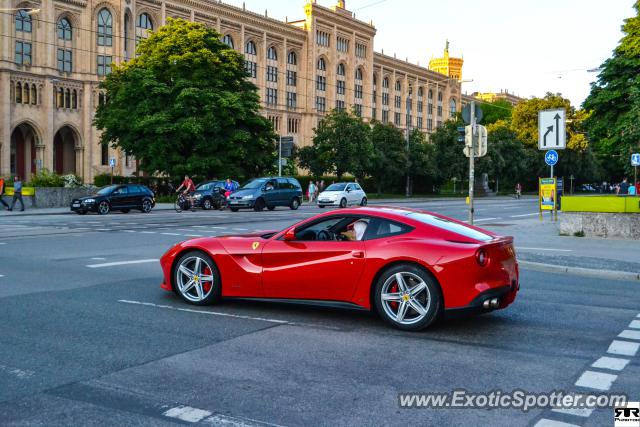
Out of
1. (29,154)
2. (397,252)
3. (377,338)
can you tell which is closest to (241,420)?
(377,338)

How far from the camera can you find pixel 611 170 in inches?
4294

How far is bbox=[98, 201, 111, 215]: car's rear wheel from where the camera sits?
104 ft

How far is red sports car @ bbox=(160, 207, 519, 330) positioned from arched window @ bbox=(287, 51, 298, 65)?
85449mm

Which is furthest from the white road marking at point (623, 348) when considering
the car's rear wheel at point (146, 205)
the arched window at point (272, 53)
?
the arched window at point (272, 53)

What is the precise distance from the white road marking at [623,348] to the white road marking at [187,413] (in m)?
3.84

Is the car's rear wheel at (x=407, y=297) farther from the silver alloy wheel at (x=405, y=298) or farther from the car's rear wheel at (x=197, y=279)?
the car's rear wheel at (x=197, y=279)

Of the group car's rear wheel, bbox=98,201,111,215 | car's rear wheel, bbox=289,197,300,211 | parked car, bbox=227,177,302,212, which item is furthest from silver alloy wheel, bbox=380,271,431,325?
car's rear wheel, bbox=289,197,300,211

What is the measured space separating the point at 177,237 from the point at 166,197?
94.7 ft

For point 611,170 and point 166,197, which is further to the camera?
point 611,170

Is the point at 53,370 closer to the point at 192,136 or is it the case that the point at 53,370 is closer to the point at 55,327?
the point at 55,327

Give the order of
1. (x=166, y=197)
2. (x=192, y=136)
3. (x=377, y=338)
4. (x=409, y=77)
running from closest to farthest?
1. (x=377, y=338)
2. (x=192, y=136)
3. (x=166, y=197)
4. (x=409, y=77)

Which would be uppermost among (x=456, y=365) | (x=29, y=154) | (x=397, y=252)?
(x=29, y=154)

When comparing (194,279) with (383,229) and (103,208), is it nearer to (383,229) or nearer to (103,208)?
(383,229)

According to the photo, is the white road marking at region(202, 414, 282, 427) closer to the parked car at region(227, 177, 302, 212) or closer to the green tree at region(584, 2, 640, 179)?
the parked car at region(227, 177, 302, 212)
